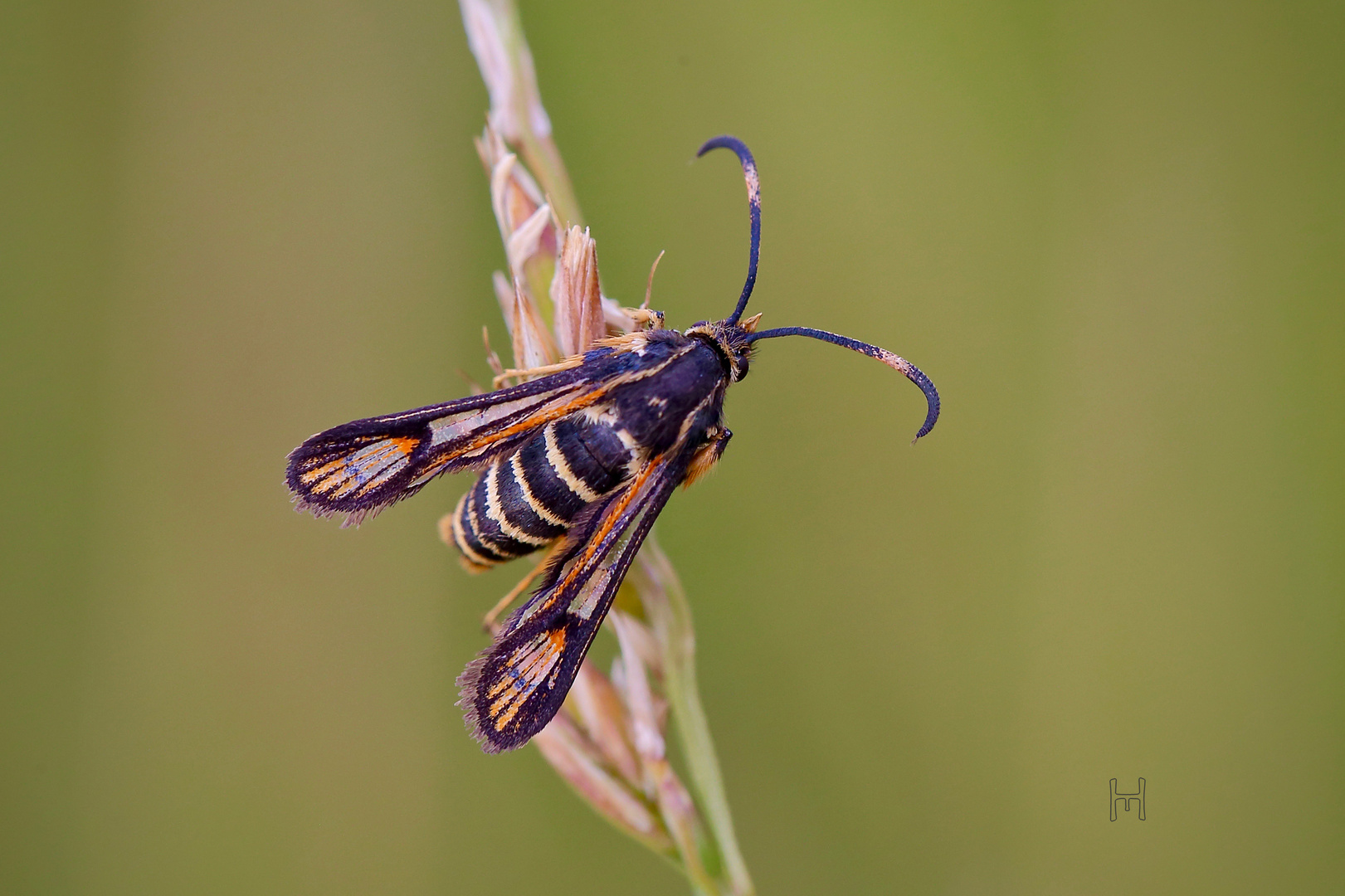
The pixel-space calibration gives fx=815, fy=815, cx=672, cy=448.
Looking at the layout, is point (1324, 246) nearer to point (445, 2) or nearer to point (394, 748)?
point (445, 2)

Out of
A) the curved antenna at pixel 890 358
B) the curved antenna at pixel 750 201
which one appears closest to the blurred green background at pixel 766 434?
the curved antenna at pixel 750 201

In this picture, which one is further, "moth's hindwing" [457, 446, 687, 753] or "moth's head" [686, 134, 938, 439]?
"moth's head" [686, 134, 938, 439]

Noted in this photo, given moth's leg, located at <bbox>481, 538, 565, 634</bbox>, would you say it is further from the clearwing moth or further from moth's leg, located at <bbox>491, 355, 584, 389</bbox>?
moth's leg, located at <bbox>491, 355, 584, 389</bbox>

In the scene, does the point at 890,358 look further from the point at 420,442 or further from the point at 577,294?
the point at 420,442

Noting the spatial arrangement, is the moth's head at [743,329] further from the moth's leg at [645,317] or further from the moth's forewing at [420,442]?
the moth's forewing at [420,442]

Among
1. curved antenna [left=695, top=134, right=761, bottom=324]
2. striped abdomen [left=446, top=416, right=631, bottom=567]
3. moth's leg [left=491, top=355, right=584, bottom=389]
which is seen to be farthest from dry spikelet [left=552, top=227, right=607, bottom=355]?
curved antenna [left=695, top=134, right=761, bottom=324]

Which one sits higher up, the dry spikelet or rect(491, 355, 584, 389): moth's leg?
the dry spikelet
